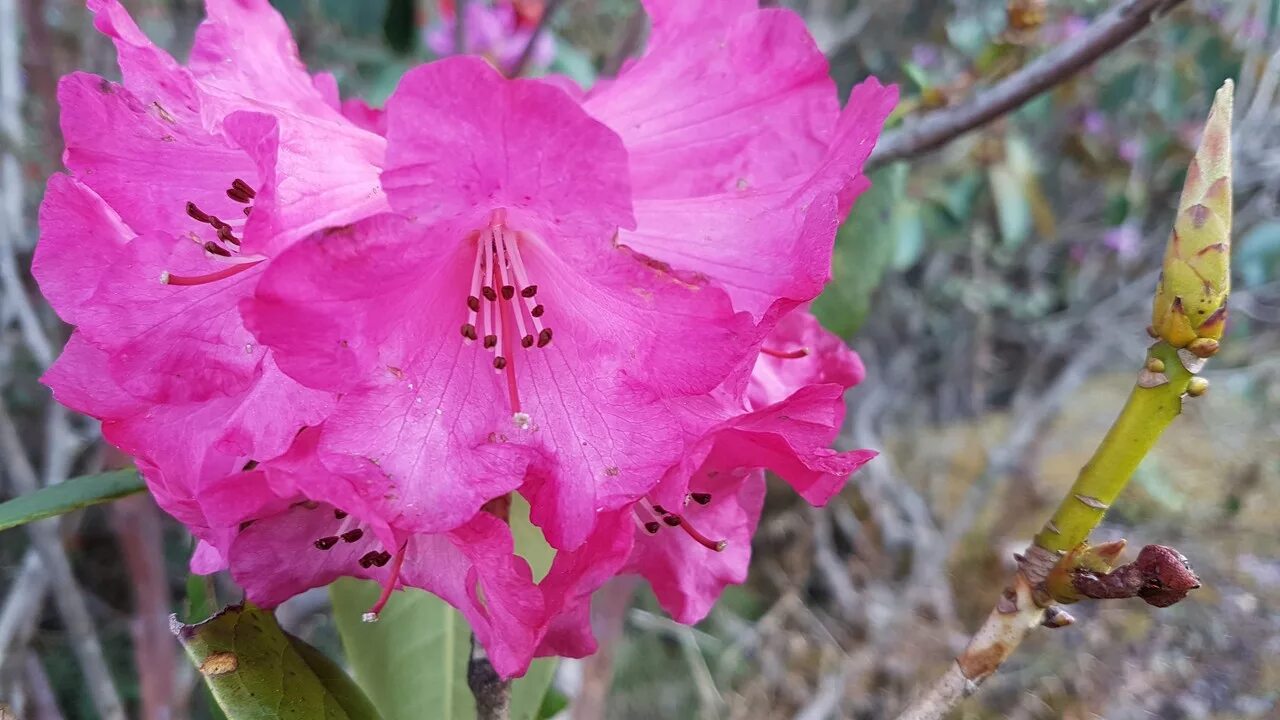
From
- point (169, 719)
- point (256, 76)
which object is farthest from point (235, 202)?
point (169, 719)

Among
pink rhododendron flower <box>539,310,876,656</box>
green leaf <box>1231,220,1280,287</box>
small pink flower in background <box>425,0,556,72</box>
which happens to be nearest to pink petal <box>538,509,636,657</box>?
pink rhododendron flower <box>539,310,876,656</box>

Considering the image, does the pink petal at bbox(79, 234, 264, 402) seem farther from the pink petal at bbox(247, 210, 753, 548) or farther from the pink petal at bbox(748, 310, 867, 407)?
the pink petal at bbox(748, 310, 867, 407)

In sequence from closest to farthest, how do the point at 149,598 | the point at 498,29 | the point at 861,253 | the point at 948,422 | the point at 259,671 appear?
1. the point at 259,671
2. the point at 861,253
3. the point at 149,598
4. the point at 498,29
5. the point at 948,422

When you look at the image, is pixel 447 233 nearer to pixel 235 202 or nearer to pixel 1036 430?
pixel 235 202

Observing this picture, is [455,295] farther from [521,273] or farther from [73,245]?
[73,245]

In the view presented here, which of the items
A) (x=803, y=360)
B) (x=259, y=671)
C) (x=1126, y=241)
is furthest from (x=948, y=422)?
(x=259, y=671)

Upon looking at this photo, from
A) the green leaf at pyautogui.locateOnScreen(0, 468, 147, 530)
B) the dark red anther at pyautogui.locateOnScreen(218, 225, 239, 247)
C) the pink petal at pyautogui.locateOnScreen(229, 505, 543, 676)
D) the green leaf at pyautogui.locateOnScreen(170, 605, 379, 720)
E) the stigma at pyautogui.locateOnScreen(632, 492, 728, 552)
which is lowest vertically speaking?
the green leaf at pyautogui.locateOnScreen(170, 605, 379, 720)
